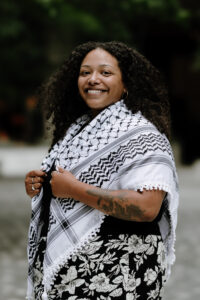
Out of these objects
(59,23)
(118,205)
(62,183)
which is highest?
(59,23)

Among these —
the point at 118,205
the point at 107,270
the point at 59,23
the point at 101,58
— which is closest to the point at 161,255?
the point at 107,270

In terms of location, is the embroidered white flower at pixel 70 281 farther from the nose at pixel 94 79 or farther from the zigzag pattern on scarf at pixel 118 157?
the nose at pixel 94 79

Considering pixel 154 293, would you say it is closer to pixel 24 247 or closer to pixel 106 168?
pixel 106 168

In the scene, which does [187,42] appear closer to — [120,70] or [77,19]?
[77,19]

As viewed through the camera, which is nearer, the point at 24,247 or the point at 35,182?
the point at 35,182

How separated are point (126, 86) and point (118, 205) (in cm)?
55

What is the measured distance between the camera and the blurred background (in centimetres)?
764

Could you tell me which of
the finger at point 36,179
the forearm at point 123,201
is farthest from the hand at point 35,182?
the forearm at point 123,201

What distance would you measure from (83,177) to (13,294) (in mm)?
3660

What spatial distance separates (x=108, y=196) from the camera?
7.47 ft

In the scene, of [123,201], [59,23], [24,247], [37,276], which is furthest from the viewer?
[59,23]

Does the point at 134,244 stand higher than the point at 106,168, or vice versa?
the point at 106,168

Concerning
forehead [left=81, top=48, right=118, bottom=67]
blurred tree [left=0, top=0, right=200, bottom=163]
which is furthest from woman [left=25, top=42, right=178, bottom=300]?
blurred tree [left=0, top=0, right=200, bottom=163]

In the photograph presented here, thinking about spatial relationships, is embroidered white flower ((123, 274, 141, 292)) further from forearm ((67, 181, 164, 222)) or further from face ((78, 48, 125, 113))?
face ((78, 48, 125, 113))
